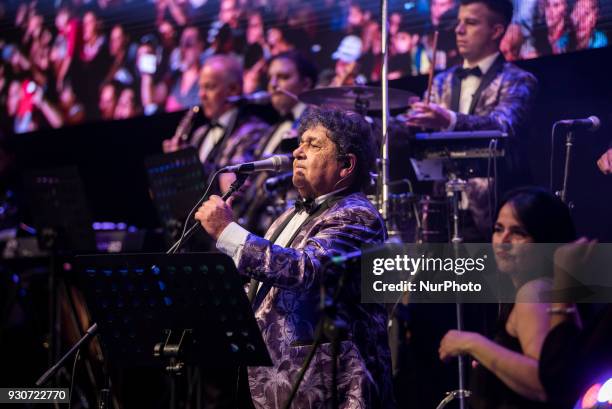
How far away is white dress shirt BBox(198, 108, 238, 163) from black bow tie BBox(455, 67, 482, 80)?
5.71 ft

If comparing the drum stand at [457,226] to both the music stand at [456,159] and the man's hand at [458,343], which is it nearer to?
the music stand at [456,159]

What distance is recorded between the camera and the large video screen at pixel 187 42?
14.8 feet

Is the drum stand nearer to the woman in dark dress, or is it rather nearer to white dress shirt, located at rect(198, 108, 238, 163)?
the woman in dark dress

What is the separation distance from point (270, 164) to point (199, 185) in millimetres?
1389

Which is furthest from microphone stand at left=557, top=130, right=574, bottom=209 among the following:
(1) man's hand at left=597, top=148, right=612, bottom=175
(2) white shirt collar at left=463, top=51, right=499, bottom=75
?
(2) white shirt collar at left=463, top=51, right=499, bottom=75

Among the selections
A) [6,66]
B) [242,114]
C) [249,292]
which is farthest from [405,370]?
[6,66]

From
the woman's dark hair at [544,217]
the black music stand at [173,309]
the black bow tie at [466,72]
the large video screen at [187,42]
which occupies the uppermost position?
the large video screen at [187,42]

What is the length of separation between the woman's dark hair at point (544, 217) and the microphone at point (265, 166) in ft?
3.38

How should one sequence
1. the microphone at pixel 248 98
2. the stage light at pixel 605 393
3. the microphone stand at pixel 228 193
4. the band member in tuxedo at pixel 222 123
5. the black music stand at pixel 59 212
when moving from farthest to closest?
the band member in tuxedo at pixel 222 123 → the microphone at pixel 248 98 → the black music stand at pixel 59 212 → the stage light at pixel 605 393 → the microphone stand at pixel 228 193

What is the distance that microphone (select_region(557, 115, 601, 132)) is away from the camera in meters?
3.83

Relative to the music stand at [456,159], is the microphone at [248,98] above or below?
above

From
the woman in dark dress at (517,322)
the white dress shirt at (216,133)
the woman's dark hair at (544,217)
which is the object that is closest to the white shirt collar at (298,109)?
the white dress shirt at (216,133)

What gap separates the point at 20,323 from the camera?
6125mm

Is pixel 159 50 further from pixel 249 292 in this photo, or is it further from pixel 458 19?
pixel 249 292
